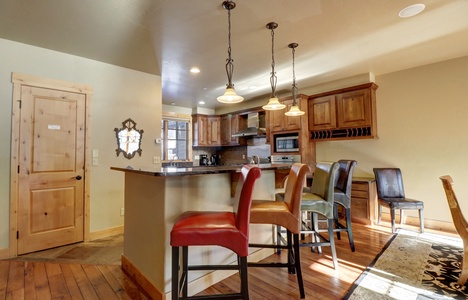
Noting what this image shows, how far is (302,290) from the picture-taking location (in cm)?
181

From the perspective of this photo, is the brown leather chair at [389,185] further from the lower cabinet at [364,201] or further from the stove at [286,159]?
the stove at [286,159]

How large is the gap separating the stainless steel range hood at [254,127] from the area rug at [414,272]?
10.5 feet

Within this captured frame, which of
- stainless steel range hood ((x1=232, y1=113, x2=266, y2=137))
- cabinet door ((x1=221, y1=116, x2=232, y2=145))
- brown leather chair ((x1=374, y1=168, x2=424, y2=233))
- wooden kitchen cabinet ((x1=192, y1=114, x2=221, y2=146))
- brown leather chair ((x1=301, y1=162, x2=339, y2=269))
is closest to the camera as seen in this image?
brown leather chair ((x1=301, y1=162, x2=339, y2=269))

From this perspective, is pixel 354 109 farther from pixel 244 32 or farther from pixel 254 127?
pixel 244 32

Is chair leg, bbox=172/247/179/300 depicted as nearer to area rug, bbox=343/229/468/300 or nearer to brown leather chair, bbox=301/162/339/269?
brown leather chair, bbox=301/162/339/269

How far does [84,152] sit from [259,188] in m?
2.54

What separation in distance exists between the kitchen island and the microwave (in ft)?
7.74

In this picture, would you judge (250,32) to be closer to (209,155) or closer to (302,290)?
(302,290)

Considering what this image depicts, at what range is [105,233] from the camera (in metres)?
3.30

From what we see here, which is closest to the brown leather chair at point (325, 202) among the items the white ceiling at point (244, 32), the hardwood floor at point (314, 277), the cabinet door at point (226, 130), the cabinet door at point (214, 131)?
the hardwood floor at point (314, 277)

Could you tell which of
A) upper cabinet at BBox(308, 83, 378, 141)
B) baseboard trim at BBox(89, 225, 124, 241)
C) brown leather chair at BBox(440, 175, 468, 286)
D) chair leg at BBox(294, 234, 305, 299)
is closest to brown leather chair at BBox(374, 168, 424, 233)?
upper cabinet at BBox(308, 83, 378, 141)

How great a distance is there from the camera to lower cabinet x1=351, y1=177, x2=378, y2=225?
368 centimetres

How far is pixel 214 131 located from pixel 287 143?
249 cm

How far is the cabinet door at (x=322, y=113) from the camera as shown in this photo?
166 inches
